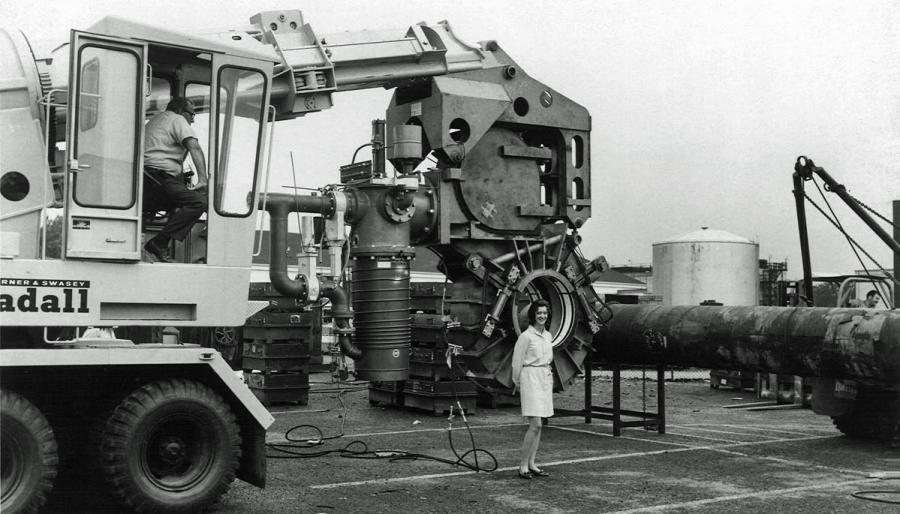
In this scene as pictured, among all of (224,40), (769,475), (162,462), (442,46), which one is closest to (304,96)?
(224,40)

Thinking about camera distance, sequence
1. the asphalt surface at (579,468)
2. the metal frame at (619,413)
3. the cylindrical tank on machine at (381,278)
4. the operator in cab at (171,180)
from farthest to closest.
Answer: the metal frame at (619,413) < the cylindrical tank on machine at (381,278) < the asphalt surface at (579,468) < the operator in cab at (171,180)

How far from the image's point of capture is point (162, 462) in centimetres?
781

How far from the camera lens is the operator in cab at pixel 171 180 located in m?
7.95

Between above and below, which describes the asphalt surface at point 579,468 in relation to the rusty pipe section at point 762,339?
below

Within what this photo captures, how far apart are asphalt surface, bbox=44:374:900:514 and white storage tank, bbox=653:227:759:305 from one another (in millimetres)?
10630

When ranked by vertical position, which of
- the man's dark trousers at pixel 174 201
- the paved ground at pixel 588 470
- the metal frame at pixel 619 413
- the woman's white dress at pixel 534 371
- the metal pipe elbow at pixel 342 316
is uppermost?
the man's dark trousers at pixel 174 201

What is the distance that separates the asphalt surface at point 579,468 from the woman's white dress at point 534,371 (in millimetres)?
766

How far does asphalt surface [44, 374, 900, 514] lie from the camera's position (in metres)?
8.89

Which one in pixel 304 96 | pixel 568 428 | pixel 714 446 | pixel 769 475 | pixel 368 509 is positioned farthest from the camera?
pixel 568 428

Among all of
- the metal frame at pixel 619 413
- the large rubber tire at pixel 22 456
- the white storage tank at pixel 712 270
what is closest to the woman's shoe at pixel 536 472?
the metal frame at pixel 619 413

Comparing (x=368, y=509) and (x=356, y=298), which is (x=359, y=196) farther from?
(x=368, y=509)

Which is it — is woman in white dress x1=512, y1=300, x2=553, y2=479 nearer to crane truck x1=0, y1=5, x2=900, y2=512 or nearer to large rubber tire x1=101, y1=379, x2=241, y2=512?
crane truck x1=0, y1=5, x2=900, y2=512

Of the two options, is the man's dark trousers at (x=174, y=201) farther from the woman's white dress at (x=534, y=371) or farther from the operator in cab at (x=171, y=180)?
the woman's white dress at (x=534, y=371)

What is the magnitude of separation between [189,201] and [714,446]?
7.99 metres
